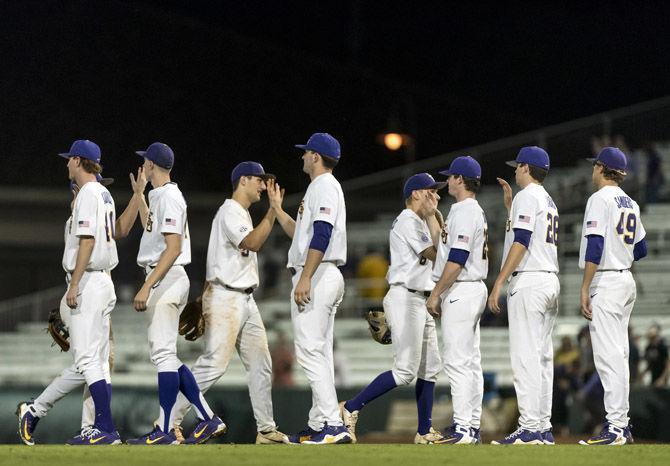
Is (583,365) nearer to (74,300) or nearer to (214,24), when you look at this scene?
(74,300)

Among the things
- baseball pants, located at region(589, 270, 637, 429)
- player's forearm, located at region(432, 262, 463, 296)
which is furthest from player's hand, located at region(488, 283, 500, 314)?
baseball pants, located at region(589, 270, 637, 429)

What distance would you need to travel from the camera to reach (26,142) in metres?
30.4

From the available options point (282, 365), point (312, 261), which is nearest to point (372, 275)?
point (282, 365)

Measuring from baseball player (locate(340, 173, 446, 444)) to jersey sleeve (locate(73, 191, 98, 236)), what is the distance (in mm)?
2396

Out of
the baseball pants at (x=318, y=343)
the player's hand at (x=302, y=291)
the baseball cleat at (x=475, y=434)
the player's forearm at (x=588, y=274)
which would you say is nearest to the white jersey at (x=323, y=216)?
the baseball pants at (x=318, y=343)

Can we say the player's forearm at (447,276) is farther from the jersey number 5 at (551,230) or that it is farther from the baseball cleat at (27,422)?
the baseball cleat at (27,422)

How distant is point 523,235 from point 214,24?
21909 millimetres

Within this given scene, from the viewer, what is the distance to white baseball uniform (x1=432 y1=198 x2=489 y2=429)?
31.6ft

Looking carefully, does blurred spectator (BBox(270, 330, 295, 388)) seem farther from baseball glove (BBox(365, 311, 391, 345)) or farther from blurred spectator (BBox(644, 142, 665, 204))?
baseball glove (BBox(365, 311, 391, 345))

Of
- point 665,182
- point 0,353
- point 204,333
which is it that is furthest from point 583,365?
point 0,353

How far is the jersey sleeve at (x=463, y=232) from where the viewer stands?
959 cm

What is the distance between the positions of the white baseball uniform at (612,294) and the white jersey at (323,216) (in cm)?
182

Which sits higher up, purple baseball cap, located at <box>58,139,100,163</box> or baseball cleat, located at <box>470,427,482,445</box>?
purple baseball cap, located at <box>58,139,100,163</box>

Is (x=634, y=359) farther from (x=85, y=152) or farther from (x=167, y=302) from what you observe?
(x=85, y=152)
